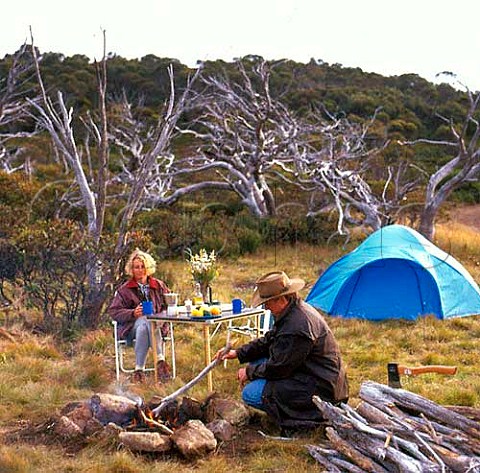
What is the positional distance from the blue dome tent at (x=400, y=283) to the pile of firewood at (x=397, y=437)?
4.61 metres

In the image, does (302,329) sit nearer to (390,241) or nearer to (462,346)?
(462,346)

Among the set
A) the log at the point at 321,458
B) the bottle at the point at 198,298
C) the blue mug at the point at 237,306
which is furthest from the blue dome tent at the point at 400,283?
the log at the point at 321,458

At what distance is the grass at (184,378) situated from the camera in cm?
449

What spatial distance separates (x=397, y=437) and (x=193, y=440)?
1.31 metres

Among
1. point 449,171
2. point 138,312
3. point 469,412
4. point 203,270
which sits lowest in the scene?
point 469,412

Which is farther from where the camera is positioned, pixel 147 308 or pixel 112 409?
pixel 147 308

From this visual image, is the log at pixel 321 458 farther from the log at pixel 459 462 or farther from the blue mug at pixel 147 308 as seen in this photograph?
the blue mug at pixel 147 308

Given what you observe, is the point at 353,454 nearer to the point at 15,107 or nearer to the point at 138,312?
the point at 138,312

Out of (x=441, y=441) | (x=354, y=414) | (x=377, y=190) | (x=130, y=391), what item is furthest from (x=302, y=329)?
(x=377, y=190)

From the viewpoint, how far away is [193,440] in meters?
4.59

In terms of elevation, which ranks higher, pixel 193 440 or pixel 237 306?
pixel 237 306

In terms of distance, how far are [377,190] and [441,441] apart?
16.7m

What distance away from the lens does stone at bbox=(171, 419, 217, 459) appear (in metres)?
4.55

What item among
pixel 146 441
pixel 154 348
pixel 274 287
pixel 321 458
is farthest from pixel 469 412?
pixel 154 348
